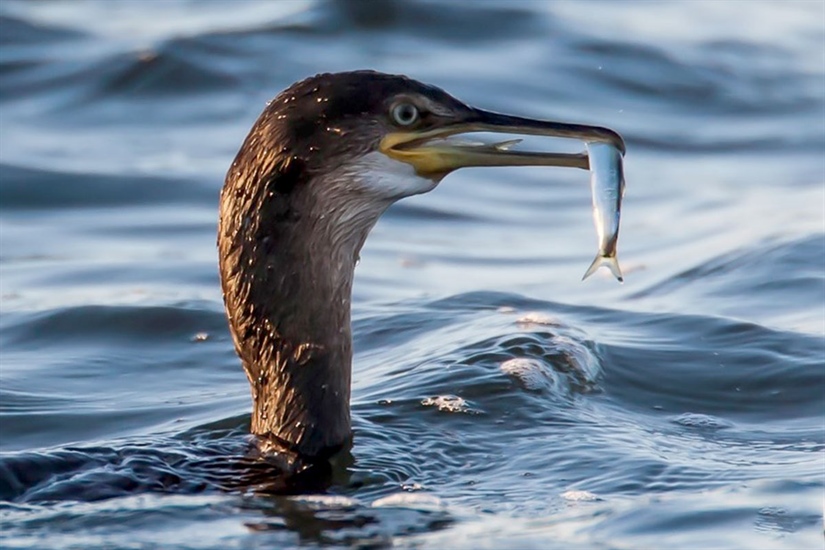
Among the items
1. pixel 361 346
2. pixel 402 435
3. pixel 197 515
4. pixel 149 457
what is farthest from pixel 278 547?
pixel 361 346

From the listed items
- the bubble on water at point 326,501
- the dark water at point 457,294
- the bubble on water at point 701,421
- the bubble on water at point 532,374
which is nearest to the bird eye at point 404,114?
the dark water at point 457,294

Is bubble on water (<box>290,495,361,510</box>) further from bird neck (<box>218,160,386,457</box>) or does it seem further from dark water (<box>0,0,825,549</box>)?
bird neck (<box>218,160,386,457</box>)

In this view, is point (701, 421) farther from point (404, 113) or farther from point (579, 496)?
point (404, 113)

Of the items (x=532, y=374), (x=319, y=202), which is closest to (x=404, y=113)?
(x=319, y=202)

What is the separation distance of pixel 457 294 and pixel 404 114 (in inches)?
105

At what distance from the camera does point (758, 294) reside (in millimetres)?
7953

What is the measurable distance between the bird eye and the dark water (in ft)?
3.32

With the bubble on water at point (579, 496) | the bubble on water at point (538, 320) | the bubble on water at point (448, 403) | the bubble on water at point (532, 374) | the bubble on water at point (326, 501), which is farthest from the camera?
the bubble on water at point (538, 320)

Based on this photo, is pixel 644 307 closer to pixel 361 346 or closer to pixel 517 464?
pixel 361 346

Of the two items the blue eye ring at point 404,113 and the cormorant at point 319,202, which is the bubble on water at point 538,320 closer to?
the cormorant at point 319,202

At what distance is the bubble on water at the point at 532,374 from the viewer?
6.40 meters

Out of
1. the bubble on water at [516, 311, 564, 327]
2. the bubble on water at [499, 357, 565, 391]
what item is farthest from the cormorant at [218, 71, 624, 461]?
the bubble on water at [516, 311, 564, 327]

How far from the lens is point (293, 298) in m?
5.45

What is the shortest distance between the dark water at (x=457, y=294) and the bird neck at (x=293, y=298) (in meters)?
0.20
